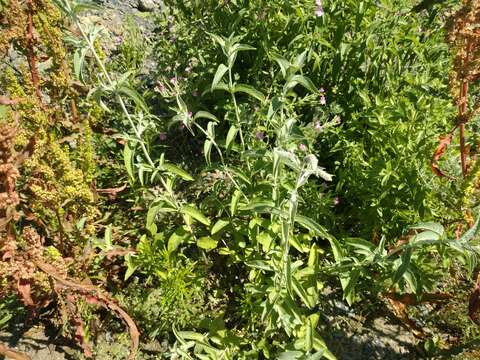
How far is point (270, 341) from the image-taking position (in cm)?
275

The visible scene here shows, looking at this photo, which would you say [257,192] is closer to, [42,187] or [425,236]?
[425,236]

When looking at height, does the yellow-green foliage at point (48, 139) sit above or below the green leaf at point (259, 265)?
above

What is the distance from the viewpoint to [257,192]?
2699 millimetres

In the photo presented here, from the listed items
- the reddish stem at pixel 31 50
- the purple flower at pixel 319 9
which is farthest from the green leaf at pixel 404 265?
the reddish stem at pixel 31 50

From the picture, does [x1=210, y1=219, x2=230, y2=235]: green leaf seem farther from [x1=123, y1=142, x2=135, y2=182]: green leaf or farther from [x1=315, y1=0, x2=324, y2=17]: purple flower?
[x1=315, y1=0, x2=324, y2=17]: purple flower

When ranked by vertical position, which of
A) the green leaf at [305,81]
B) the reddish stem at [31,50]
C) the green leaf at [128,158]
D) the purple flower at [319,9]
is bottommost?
the green leaf at [128,158]

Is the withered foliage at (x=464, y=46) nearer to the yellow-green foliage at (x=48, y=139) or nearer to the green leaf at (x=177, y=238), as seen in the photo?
the green leaf at (x=177, y=238)

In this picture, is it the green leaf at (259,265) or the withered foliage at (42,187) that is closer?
the withered foliage at (42,187)

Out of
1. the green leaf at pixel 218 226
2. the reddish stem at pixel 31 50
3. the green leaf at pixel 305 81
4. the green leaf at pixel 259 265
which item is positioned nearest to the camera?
the green leaf at pixel 305 81

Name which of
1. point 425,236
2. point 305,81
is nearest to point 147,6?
point 305,81

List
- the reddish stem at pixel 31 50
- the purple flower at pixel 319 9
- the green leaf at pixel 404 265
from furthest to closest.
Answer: the purple flower at pixel 319 9 < the reddish stem at pixel 31 50 < the green leaf at pixel 404 265

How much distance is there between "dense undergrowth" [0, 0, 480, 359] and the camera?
2271 mm

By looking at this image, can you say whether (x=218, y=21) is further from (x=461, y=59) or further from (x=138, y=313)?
(x=138, y=313)

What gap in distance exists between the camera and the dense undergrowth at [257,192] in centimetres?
227
